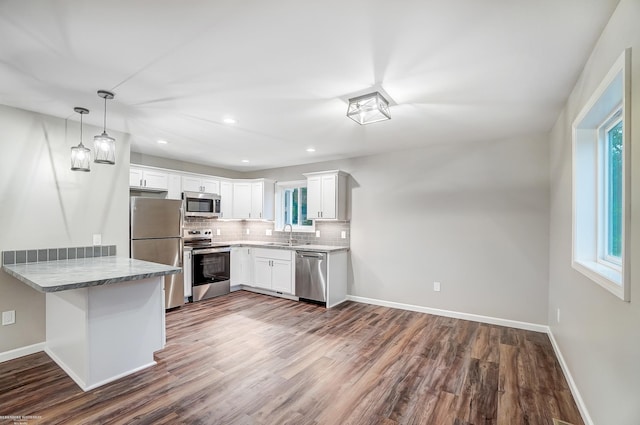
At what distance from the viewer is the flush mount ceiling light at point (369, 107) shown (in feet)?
7.89

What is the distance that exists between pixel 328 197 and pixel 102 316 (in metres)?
3.34

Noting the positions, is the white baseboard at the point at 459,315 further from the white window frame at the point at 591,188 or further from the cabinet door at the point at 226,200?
the cabinet door at the point at 226,200

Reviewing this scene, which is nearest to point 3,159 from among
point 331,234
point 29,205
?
point 29,205

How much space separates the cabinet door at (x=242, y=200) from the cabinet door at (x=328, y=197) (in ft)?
5.65

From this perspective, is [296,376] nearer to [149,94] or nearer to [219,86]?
[219,86]

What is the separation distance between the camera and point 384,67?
2029 millimetres

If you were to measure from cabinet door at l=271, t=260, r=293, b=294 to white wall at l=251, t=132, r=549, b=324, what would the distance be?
1.04 m

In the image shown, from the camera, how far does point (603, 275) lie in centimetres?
165

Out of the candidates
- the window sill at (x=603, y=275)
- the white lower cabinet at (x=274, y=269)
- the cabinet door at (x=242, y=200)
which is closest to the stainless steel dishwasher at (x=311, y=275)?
the white lower cabinet at (x=274, y=269)

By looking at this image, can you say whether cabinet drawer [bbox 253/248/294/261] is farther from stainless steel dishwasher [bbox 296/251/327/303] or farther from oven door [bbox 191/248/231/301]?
oven door [bbox 191/248/231/301]

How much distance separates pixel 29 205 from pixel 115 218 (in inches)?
29.7

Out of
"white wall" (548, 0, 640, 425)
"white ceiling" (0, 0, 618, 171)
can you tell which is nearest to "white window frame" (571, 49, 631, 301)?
"white wall" (548, 0, 640, 425)

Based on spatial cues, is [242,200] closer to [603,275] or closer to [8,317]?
[8,317]

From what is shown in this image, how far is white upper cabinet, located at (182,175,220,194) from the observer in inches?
195
